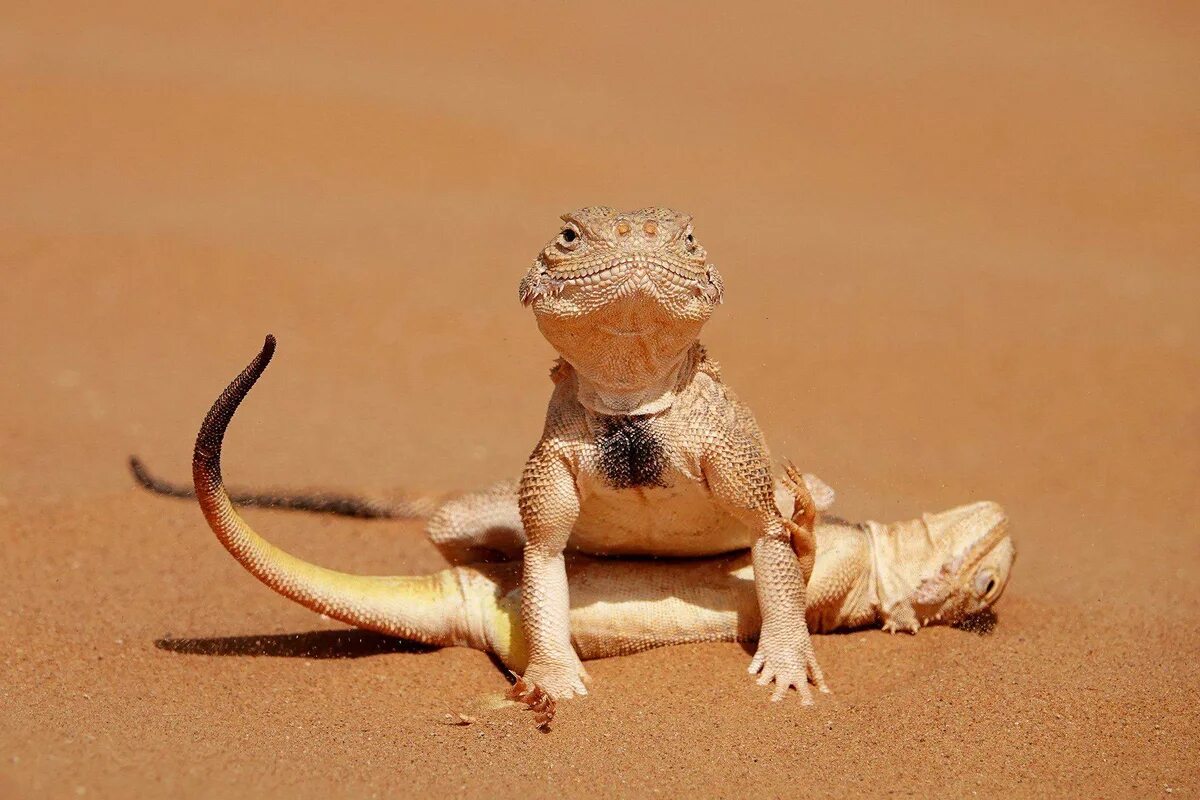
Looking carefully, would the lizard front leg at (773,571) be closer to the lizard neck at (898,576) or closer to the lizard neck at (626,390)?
the lizard neck at (626,390)

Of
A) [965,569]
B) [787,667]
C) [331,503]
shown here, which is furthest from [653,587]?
[331,503]

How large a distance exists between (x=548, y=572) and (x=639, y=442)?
0.72 metres

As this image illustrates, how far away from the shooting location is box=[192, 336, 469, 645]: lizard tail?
6328 millimetres

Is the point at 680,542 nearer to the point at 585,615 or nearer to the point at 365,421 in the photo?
the point at 585,615

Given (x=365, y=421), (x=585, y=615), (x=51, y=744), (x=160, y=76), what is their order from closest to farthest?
(x=51, y=744), (x=585, y=615), (x=365, y=421), (x=160, y=76)

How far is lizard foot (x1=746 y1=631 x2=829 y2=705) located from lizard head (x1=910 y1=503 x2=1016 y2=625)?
0.88 metres

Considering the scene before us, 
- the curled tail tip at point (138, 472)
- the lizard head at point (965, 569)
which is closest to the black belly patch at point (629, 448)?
the lizard head at point (965, 569)

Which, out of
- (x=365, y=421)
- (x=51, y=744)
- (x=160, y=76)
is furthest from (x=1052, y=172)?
(x=51, y=744)

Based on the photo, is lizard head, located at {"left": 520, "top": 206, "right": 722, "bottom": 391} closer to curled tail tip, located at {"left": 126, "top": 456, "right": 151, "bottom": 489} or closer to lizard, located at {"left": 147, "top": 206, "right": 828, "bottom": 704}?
lizard, located at {"left": 147, "top": 206, "right": 828, "bottom": 704}

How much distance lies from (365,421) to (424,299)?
10.7 ft

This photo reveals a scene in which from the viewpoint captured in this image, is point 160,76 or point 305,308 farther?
point 160,76

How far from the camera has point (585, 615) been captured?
688 centimetres

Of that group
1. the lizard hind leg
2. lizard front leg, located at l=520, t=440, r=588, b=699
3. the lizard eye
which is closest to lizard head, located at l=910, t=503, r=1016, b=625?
lizard front leg, located at l=520, t=440, r=588, b=699

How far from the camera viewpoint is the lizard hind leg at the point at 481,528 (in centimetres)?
745
